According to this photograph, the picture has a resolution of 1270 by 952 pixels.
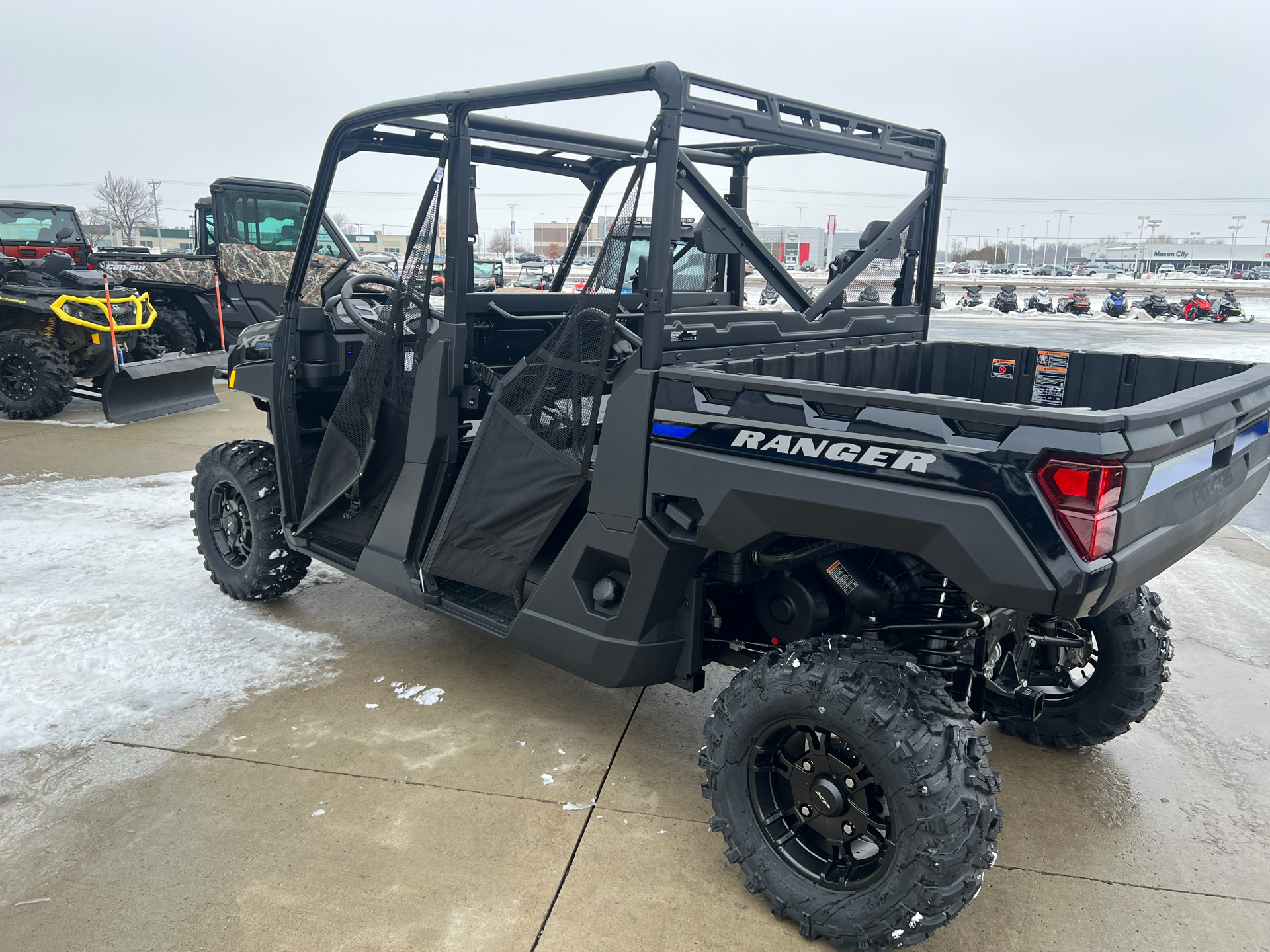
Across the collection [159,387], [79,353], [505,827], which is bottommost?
[505,827]

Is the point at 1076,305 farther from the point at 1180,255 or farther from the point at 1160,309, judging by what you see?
the point at 1180,255

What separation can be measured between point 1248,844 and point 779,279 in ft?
7.54

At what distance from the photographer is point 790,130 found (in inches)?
115

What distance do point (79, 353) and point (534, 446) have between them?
912 centimetres

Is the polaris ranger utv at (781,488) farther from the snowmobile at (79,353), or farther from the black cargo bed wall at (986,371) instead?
the snowmobile at (79,353)

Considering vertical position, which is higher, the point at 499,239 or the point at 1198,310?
the point at 499,239

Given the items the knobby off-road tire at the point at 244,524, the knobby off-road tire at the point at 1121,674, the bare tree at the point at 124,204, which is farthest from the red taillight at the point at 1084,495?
the bare tree at the point at 124,204

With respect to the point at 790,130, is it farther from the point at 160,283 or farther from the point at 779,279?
the point at 160,283

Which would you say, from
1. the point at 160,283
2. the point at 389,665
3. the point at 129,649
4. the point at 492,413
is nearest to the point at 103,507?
the point at 129,649

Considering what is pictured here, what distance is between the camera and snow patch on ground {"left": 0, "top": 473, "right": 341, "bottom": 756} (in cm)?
357

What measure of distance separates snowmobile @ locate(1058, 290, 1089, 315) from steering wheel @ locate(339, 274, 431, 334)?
3083cm

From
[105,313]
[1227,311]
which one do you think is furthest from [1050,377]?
[1227,311]

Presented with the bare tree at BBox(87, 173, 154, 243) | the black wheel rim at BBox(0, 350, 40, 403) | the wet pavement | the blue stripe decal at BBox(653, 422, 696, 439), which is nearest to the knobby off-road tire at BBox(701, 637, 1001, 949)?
the wet pavement

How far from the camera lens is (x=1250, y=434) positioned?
2922 millimetres
